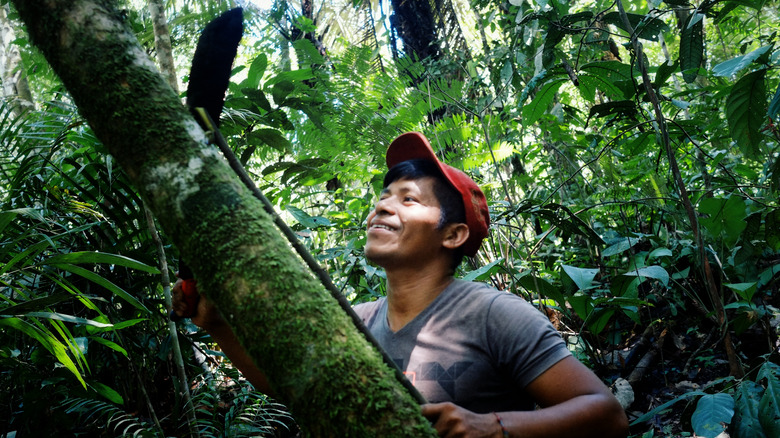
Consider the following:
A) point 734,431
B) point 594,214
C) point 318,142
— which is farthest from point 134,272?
point 594,214

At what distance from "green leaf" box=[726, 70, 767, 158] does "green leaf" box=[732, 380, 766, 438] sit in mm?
1125

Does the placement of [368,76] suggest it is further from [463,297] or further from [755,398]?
[755,398]

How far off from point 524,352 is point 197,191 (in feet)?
3.19

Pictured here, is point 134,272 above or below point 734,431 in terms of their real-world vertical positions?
above

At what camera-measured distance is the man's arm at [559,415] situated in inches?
43.1

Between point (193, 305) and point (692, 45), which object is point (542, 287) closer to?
point (692, 45)

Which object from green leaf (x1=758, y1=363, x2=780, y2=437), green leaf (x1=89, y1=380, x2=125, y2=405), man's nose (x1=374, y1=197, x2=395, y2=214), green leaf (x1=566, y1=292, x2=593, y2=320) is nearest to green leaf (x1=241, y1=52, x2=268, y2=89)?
man's nose (x1=374, y1=197, x2=395, y2=214)

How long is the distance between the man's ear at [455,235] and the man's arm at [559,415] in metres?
0.62

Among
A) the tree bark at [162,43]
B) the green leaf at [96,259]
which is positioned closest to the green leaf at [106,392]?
the green leaf at [96,259]

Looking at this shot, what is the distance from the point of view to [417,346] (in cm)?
166

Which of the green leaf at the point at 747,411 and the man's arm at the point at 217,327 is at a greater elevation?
the man's arm at the point at 217,327

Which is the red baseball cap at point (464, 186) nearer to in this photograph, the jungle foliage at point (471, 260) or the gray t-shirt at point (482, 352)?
the gray t-shirt at point (482, 352)

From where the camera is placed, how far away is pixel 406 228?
6.06 ft

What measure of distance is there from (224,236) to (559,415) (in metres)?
0.91
